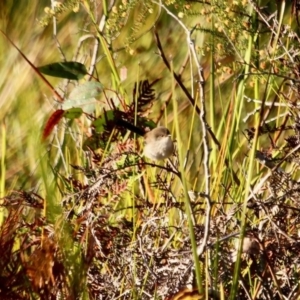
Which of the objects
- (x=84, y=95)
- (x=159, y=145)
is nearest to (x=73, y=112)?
(x=84, y=95)

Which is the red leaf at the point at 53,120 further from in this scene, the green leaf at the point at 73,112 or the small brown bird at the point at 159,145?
the small brown bird at the point at 159,145

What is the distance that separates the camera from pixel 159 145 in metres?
1.47

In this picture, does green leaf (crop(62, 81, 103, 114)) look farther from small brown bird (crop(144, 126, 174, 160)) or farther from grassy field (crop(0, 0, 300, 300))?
small brown bird (crop(144, 126, 174, 160))

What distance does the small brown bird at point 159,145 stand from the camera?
147 cm

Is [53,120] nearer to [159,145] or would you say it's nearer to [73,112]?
[73,112]

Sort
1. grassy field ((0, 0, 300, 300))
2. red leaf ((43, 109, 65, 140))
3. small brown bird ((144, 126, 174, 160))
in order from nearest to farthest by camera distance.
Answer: grassy field ((0, 0, 300, 300)), small brown bird ((144, 126, 174, 160)), red leaf ((43, 109, 65, 140))

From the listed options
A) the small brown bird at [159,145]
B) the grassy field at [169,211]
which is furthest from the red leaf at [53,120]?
the small brown bird at [159,145]

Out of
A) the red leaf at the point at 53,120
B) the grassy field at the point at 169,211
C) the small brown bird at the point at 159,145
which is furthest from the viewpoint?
the red leaf at the point at 53,120

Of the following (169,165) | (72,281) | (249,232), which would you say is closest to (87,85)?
(169,165)

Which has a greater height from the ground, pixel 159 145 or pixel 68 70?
pixel 68 70

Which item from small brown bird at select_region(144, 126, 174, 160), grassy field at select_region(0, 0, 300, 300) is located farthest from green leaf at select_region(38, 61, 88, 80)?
small brown bird at select_region(144, 126, 174, 160)

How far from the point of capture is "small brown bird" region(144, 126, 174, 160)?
57.7 inches

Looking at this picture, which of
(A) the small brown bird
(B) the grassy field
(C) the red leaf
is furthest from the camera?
(C) the red leaf

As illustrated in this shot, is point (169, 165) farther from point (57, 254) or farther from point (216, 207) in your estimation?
point (57, 254)
